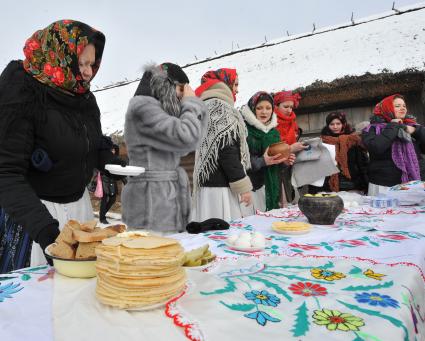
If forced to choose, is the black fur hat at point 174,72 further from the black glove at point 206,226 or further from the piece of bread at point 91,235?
the piece of bread at point 91,235

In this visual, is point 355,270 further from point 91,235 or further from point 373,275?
point 91,235

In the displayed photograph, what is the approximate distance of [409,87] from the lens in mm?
4992

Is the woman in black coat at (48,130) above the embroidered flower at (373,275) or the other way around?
above

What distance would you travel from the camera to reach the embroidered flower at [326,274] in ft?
2.87

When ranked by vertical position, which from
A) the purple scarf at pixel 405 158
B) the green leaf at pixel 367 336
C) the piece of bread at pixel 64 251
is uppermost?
the purple scarf at pixel 405 158

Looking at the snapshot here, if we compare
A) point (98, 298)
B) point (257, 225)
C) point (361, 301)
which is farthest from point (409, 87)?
point (98, 298)

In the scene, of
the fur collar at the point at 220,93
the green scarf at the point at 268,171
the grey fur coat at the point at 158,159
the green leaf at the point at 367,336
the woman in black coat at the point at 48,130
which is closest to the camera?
the green leaf at the point at 367,336

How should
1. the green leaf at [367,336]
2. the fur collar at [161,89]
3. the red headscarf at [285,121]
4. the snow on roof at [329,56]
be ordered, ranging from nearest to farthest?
the green leaf at [367,336] < the fur collar at [161,89] < the red headscarf at [285,121] < the snow on roof at [329,56]

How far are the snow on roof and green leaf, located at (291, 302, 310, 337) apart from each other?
17.3 feet

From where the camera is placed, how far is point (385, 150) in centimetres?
329

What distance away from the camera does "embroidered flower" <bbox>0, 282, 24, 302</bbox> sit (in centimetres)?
78

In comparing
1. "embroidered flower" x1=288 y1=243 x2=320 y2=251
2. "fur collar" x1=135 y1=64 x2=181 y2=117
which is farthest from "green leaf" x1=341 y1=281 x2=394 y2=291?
"fur collar" x1=135 y1=64 x2=181 y2=117

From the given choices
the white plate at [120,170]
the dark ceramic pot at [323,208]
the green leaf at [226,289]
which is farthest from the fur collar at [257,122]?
the green leaf at [226,289]

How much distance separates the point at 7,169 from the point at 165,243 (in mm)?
792
